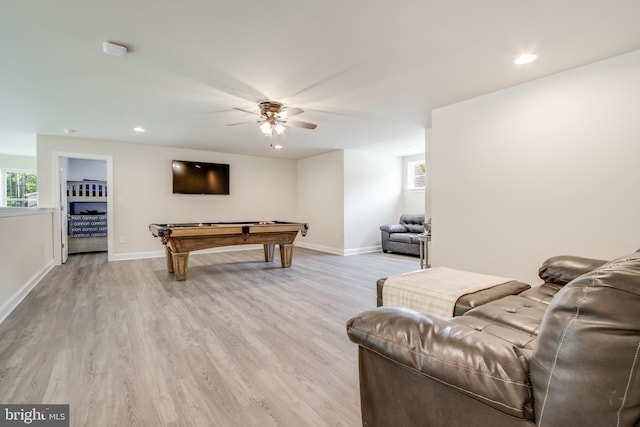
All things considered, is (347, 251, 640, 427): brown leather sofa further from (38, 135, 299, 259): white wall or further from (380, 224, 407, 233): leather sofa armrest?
(38, 135, 299, 259): white wall

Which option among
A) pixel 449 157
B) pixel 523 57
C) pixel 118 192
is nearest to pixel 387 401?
pixel 523 57

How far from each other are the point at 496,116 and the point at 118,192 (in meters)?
6.45

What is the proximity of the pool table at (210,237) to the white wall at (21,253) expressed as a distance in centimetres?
140

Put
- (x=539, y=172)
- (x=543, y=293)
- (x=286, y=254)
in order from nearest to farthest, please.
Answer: (x=543, y=293) → (x=539, y=172) → (x=286, y=254)

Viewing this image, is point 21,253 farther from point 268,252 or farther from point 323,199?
point 323,199

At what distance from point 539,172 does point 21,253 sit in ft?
19.2

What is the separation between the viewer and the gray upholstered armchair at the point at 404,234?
20.7ft

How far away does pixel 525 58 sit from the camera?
2539 millimetres

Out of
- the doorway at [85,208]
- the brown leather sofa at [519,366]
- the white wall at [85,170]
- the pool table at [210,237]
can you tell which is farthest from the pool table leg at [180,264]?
the white wall at [85,170]

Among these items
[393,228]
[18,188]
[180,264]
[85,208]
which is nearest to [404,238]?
[393,228]

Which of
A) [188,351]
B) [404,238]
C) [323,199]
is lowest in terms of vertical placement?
[188,351]

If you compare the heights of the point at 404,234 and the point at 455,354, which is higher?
the point at 455,354

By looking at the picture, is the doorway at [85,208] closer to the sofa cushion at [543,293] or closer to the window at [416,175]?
the window at [416,175]

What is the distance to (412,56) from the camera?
2512 millimetres
